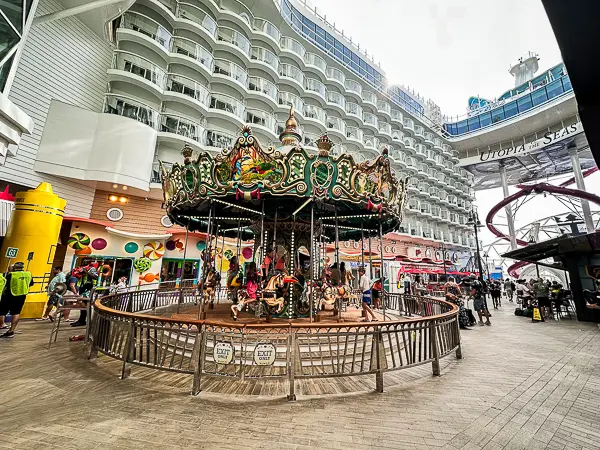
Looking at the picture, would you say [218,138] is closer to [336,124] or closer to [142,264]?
[142,264]

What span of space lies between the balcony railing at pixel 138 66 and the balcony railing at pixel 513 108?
4234 cm

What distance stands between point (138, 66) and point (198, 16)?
861cm

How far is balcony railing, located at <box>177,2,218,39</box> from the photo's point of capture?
71.6ft

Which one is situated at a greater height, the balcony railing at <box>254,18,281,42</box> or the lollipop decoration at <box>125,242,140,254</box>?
the balcony railing at <box>254,18,281,42</box>

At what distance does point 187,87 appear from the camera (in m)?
20.4

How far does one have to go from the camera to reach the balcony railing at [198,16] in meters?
21.8

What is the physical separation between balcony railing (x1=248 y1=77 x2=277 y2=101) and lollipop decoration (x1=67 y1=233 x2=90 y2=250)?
18335mm

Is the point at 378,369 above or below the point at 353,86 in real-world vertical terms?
below

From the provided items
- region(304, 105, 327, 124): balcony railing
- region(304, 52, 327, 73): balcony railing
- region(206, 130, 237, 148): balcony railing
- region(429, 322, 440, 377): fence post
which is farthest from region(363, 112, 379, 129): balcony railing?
region(429, 322, 440, 377): fence post

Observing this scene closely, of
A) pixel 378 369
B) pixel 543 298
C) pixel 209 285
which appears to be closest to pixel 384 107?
pixel 543 298

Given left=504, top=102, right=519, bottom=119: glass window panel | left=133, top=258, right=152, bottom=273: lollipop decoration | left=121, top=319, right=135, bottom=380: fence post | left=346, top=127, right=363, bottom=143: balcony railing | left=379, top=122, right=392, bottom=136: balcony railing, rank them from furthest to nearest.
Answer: left=504, top=102, right=519, bottom=119: glass window panel < left=379, top=122, right=392, bottom=136: balcony railing < left=346, top=127, right=363, bottom=143: balcony railing < left=133, top=258, right=152, bottom=273: lollipop decoration < left=121, top=319, right=135, bottom=380: fence post

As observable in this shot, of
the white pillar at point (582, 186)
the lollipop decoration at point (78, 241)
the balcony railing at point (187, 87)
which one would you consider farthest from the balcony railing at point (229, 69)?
the white pillar at point (582, 186)

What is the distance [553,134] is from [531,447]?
46.4m

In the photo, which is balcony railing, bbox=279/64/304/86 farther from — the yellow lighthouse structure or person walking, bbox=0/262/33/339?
person walking, bbox=0/262/33/339
